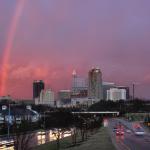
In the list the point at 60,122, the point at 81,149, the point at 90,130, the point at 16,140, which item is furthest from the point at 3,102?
the point at 16,140

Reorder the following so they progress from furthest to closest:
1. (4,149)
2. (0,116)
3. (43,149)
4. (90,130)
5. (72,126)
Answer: (0,116)
(90,130)
(72,126)
(43,149)
(4,149)

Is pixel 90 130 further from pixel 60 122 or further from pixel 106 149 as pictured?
pixel 106 149

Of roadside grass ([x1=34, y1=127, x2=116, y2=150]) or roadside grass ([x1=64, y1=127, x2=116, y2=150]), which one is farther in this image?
roadside grass ([x1=34, y1=127, x2=116, y2=150])

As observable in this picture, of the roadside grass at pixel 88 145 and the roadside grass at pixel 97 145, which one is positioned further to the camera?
the roadside grass at pixel 88 145

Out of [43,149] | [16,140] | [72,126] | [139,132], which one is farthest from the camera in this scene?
[72,126]

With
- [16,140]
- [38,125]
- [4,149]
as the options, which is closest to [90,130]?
[38,125]

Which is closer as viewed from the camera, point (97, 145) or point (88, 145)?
point (97, 145)

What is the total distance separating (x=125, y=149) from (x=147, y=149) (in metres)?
2.35

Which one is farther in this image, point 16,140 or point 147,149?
point 147,149

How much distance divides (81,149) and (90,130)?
7694 cm

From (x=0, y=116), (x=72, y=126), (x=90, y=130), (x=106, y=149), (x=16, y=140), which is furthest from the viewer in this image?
(x=0, y=116)

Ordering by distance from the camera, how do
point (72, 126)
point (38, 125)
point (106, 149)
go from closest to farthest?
1. point (106, 149)
2. point (72, 126)
3. point (38, 125)

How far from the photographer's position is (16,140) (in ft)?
112

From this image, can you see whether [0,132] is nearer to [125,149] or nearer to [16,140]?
[125,149]
